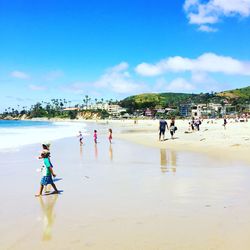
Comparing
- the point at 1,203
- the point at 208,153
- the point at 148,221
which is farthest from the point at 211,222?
the point at 208,153

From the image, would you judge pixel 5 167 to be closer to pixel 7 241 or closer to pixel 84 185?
pixel 84 185

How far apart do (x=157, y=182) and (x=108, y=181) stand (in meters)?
1.60

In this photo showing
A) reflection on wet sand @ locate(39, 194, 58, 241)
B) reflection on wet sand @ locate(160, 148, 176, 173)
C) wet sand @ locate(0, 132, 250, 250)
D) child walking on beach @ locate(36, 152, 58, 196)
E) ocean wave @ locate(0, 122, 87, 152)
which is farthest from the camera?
ocean wave @ locate(0, 122, 87, 152)

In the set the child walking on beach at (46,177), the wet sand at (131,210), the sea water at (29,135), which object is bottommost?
the sea water at (29,135)

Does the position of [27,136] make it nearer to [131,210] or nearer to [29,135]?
[29,135]

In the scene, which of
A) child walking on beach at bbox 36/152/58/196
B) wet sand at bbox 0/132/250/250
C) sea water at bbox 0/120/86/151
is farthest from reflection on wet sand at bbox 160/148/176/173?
sea water at bbox 0/120/86/151

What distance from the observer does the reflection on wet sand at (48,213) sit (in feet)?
22.2

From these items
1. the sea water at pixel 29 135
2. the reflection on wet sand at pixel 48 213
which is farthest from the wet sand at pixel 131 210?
the sea water at pixel 29 135

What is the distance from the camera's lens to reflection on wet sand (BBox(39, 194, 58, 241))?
6776 mm

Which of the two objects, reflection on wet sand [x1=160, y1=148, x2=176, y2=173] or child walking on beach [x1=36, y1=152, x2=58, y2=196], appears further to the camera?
reflection on wet sand [x1=160, y1=148, x2=176, y2=173]

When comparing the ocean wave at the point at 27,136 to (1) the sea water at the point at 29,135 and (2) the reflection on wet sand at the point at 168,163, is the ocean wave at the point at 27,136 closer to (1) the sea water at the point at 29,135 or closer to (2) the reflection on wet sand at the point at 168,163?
(1) the sea water at the point at 29,135

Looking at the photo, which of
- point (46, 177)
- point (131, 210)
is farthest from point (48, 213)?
point (46, 177)

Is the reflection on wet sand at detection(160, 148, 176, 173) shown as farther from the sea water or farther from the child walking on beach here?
the sea water

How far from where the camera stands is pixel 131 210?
8258mm
